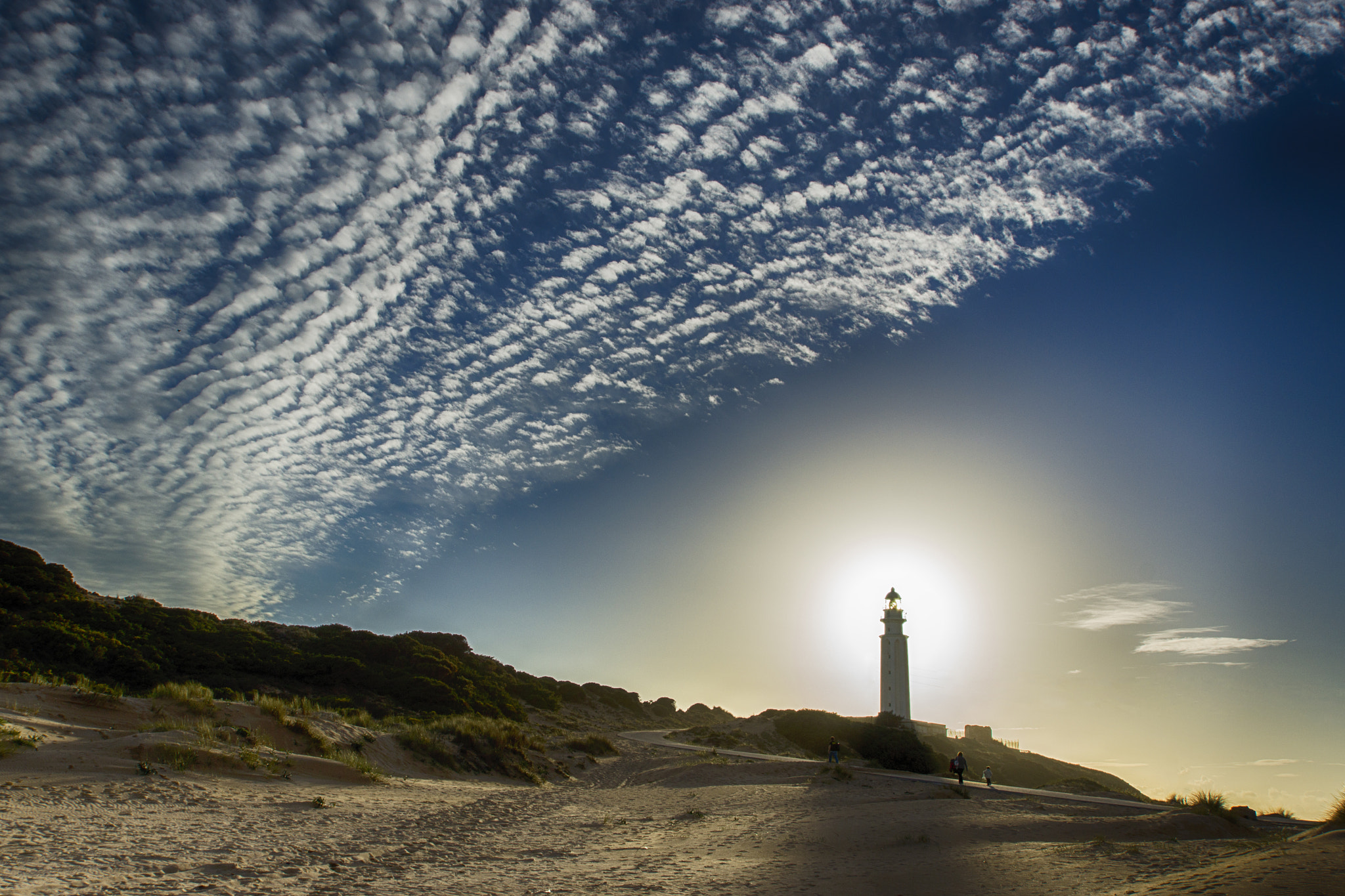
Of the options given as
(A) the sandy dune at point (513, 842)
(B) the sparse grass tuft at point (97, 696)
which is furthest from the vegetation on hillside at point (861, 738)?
(B) the sparse grass tuft at point (97, 696)

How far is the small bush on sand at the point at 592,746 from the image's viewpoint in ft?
94.9

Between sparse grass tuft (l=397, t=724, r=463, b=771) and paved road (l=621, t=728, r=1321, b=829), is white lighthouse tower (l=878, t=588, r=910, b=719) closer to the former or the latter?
paved road (l=621, t=728, r=1321, b=829)

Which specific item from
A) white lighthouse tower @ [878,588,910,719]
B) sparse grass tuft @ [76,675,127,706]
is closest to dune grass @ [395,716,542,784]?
sparse grass tuft @ [76,675,127,706]

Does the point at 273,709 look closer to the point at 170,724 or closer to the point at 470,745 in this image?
the point at 170,724

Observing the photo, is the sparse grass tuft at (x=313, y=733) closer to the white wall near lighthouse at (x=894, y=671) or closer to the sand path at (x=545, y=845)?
the sand path at (x=545, y=845)

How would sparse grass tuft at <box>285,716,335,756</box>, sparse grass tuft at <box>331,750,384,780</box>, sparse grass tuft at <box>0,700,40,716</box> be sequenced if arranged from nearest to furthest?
A: sparse grass tuft at <box>0,700,40,716</box> < sparse grass tuft at <box>331,750,384,780</box> < sparse grass tuft at <box>285,716,335,756</box>

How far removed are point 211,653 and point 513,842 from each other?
77.9 feet

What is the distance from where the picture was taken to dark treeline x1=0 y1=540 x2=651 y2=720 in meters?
22.2

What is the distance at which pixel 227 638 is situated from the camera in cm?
3073

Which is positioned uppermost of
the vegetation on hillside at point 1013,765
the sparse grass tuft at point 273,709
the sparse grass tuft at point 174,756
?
the sparse grass tuft at point 273,709

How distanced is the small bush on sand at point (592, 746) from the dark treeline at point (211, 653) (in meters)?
4.92

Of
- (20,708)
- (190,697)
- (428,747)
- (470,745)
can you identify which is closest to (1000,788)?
(470,745)

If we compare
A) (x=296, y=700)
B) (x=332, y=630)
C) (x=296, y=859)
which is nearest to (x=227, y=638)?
(x=332, y=630)

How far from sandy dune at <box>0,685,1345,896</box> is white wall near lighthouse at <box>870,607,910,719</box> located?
44006mm
